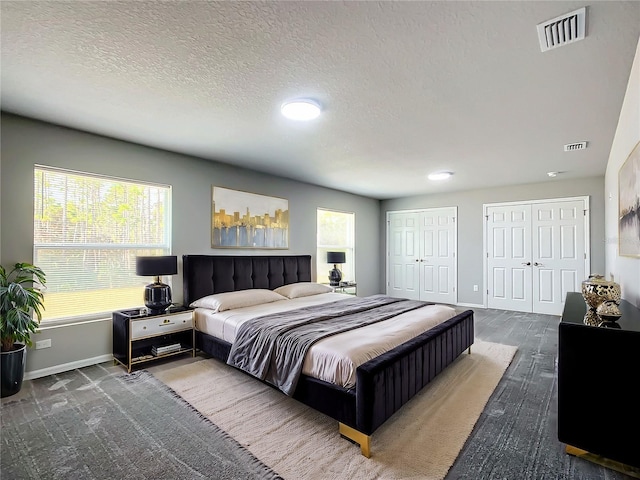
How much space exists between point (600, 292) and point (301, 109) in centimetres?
256

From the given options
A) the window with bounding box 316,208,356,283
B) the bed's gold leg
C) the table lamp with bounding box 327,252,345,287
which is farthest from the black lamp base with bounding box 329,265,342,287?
the bed's gold leg

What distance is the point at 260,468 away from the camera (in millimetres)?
1796

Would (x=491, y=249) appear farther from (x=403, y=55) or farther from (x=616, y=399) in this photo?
(x=403, y=55)

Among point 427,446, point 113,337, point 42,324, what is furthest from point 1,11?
point 427,446

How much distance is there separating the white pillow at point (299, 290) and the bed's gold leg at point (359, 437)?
2.57 metres

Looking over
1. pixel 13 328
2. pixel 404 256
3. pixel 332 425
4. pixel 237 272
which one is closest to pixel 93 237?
pixel 13 328

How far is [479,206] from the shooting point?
6.43 m

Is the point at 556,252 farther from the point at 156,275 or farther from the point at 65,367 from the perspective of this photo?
the point at 65,367

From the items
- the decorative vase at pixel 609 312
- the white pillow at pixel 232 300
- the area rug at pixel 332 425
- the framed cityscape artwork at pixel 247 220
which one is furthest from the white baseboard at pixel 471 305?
the decorative vase at pixel 609 312

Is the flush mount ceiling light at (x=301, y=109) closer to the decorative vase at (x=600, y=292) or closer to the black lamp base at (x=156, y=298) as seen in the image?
the black lamp base at (x=156, y=298)

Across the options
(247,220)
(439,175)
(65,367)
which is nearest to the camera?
(65,367)

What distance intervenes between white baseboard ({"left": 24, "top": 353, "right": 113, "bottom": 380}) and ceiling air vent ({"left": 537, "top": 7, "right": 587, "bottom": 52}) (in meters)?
4.62

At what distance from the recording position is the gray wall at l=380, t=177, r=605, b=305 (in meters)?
5.30

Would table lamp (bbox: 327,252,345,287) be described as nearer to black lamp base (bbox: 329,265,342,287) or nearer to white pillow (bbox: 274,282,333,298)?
black lamp base (bbox: 329,265,342,287)
